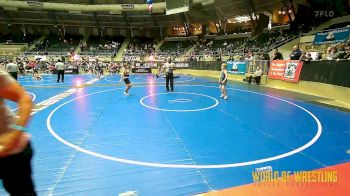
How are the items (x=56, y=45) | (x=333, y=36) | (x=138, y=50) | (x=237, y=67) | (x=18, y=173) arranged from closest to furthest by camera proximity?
1. (x=18, y=173)
2. (x=333, y=36)
3. (x=237, y=67)
4. (x=56, y=45)
5. (x=138, y=50)

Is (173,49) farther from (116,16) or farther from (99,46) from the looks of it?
(99,46)

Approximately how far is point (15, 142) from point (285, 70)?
1656 cm

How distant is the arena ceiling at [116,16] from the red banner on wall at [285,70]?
20.8 metres

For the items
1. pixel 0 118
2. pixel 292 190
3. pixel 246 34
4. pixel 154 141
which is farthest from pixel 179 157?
pixel 246 34

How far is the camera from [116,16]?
4588cm

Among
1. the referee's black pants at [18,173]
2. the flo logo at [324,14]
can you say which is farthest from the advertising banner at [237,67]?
the referee's black pants at [18,173]

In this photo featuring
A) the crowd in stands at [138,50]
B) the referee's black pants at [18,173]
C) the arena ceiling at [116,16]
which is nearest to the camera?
the referee's black pants at [18,173]

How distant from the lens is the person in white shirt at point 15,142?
1.98m

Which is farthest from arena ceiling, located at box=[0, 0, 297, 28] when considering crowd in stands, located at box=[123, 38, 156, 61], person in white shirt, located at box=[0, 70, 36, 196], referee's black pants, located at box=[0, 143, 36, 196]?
referee's black pants, located at box=[0, 143, 36, 196]

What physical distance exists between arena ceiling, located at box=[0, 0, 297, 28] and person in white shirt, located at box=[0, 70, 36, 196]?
118ft

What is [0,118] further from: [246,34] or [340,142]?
[246,34]

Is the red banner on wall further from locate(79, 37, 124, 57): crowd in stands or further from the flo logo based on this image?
locate(79, 37, 124, 57): crowd in stands

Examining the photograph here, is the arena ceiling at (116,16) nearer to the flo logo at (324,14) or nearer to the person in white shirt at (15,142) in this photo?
the flo logo at (324,14)

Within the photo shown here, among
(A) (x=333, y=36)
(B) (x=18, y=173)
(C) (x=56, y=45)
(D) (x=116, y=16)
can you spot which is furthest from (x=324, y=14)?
(C) (x=56, y=45)
